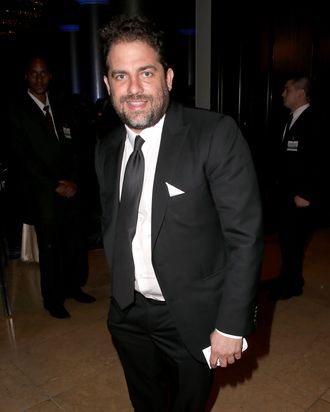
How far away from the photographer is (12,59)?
1446 centimetres

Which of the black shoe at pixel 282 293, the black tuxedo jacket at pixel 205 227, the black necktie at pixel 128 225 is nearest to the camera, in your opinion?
the black tuxedo jacket at pixel 205 227

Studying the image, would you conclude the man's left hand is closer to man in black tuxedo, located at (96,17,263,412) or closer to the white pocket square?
man in black tuxedo, located at (96,17,263,412)

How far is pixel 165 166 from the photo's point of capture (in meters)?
1.27

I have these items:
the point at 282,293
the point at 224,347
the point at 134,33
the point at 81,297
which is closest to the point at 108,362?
the point at 81,297

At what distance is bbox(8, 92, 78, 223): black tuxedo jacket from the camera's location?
2.77m

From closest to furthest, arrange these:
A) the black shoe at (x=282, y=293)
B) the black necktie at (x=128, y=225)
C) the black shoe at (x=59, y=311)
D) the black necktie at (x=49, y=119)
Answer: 1. the black necktie at (x=128, y=225)
2. the black necktie at (x=49, y=119)
3. the black shoe at (x=59, y=311)
4. the black shoe at (x=282, y=293)

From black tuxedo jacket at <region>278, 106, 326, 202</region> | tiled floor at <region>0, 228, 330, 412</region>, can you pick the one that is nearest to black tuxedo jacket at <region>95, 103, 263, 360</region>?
tiled floor at <region>0, 228, 330, 412</region>

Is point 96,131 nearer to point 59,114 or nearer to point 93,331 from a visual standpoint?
point 59,114

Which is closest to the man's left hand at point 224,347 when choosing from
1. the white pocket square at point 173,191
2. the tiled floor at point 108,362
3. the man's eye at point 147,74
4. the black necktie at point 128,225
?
the black necktie at point 128,225

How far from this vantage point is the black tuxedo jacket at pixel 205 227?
1212 millimetres

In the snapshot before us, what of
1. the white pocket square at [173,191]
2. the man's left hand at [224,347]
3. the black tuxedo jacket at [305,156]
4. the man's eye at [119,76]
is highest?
the man's eye at [119,76]

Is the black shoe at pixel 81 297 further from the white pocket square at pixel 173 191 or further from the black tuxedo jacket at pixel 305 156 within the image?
the white pocket square at pixel 173 191

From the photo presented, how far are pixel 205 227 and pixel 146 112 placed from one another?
1.33ft

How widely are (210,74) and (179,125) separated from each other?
342 cm
